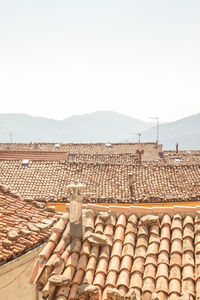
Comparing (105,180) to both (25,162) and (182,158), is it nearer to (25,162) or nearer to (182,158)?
(25,162)

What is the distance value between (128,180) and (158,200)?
3500 millimetres

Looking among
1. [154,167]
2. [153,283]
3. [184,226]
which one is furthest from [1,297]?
[154,167]

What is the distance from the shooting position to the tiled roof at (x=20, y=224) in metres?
7.86

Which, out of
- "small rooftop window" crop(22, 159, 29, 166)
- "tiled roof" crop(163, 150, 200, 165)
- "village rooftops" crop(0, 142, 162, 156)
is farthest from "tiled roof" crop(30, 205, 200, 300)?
"village rooftops" crop(0, 142, 162, 156)

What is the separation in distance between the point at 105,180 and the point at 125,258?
16597 mm

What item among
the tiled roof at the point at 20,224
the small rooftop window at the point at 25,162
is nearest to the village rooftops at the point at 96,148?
the small rooftop window at the point at 25,162

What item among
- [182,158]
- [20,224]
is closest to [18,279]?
[20,224]

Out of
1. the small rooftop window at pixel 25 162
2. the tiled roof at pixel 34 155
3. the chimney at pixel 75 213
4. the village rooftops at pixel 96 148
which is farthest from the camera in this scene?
the village rooftops at pixel 96 148

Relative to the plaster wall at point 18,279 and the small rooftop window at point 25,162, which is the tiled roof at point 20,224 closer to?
the plaster wall at point 18,279

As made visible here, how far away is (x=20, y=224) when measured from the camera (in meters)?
9.20

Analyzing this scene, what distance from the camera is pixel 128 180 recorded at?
80.5ft

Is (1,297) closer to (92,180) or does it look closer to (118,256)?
(118,256)

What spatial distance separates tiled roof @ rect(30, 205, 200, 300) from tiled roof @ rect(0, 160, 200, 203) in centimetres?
1247

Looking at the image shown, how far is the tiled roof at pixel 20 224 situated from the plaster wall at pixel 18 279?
0.13 m
